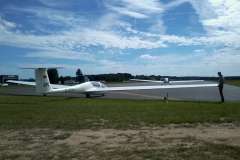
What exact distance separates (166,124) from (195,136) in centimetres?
192

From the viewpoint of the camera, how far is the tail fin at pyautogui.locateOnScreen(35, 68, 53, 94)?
66.4 ft

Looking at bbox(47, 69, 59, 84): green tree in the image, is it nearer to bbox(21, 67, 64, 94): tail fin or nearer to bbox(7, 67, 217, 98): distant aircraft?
bbox(7, 67, 217, 98): distant aircraft

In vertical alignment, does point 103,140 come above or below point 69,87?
below

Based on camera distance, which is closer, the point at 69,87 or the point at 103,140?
the point at 103,140

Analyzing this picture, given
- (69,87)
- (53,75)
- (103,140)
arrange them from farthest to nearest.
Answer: (53,75) → (69,87) → (103,140)

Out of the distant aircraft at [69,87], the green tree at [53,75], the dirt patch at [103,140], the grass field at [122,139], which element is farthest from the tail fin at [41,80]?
the green tree at [53,75]

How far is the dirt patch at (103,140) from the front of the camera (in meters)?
5.24

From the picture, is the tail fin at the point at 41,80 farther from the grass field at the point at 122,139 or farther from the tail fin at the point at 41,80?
the grass field at the point at 122,139

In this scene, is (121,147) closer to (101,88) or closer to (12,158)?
(12,158)

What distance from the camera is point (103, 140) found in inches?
246

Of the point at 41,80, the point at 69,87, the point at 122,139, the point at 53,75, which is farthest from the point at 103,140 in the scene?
the point at 53,75

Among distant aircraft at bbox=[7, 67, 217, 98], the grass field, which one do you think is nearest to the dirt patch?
the grass field

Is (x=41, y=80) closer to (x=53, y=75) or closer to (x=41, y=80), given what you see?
(x=41, y=80)

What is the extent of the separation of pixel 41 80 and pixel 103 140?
1580 centimetres
